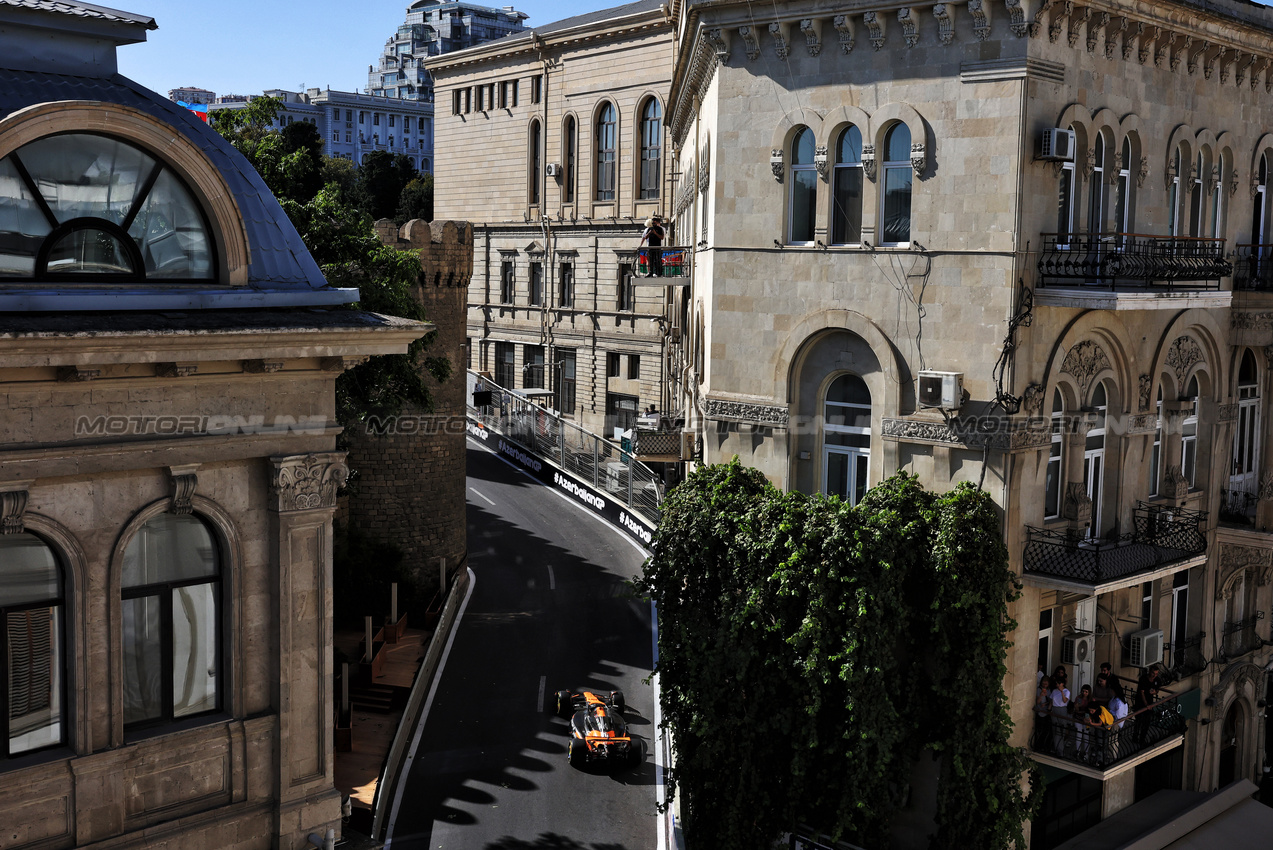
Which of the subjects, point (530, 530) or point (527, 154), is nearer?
A: point (530, 530)

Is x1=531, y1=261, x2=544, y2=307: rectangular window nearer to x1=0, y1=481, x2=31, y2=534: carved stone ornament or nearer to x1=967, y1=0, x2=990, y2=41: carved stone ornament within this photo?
x1=967, y1=0, x2=990, y2=41: carved stone ornament

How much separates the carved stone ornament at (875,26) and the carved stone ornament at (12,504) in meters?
15.7

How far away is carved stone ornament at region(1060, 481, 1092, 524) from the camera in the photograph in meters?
22.4

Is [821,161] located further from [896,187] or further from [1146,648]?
[1146,648]

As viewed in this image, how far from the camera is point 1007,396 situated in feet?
66.6

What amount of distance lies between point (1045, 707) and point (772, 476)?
21.7 ft

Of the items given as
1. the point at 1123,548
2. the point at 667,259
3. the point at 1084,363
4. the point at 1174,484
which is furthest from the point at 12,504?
the point at 1174,484

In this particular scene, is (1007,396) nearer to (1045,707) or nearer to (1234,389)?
(1045,707)

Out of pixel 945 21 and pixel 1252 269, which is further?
A: pixel 1252 269

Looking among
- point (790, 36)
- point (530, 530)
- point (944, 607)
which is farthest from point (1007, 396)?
point (530, 530)

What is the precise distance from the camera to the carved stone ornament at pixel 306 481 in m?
12.5

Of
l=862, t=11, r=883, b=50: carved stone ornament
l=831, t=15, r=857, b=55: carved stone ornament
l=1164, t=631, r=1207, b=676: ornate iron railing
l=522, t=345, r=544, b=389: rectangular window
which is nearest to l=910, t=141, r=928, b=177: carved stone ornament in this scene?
l=862, t=11, r=883, b=50: carved stone ornament

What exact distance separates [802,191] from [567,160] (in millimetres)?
39056

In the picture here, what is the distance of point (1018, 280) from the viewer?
2031 cm
